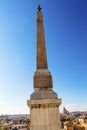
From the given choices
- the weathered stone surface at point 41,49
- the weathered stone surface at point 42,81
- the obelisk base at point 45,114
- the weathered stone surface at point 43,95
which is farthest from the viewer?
the weathered stone surface at point 41,49

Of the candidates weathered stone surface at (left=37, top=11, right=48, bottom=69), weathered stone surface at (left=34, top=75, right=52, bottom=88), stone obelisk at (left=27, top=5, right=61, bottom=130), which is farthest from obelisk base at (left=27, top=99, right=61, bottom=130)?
weathered stone surface at (left=37, top=11, right=48, bottom=69)

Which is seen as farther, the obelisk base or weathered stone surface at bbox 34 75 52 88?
weathered stone surface at bbox 34 75 52 88

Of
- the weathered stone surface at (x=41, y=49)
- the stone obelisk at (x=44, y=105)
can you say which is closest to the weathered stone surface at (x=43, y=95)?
the stone obelisk at (x=44, y=105)

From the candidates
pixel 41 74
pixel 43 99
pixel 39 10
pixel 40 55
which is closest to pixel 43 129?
pixel 43 99

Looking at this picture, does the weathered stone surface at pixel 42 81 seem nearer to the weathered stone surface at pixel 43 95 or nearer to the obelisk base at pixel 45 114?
the weathered stone surface at pixel 43 95

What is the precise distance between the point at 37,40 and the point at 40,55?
0.36 metres

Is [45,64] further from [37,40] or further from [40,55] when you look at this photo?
[37,40]

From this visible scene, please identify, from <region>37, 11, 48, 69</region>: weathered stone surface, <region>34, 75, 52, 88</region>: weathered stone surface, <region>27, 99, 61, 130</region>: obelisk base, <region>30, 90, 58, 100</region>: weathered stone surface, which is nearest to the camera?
<region>27, 99, 61, 130</region>: obelisk base

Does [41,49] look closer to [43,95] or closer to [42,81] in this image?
[42,81]

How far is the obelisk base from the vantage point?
4.07m

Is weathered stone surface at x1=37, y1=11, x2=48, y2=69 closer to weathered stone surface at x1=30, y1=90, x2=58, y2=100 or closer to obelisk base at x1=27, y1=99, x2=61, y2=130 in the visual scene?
weathered stone surface at x1=30, y1=90, x2=58, y2=100

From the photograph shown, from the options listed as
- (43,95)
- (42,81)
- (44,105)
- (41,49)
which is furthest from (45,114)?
(41,49)

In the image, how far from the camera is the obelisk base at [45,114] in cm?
407

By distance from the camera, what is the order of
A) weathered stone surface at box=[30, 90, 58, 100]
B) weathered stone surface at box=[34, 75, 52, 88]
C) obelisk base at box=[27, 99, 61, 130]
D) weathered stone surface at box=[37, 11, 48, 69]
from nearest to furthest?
obelisk base at box=[27, 99, 61, 130], weathered stone surface at box=[30, 90, 58, 100], weathered stone surface at box=[34, 75, 52, 88], weathered stone surface at box=[37, 11, 48, 69]
